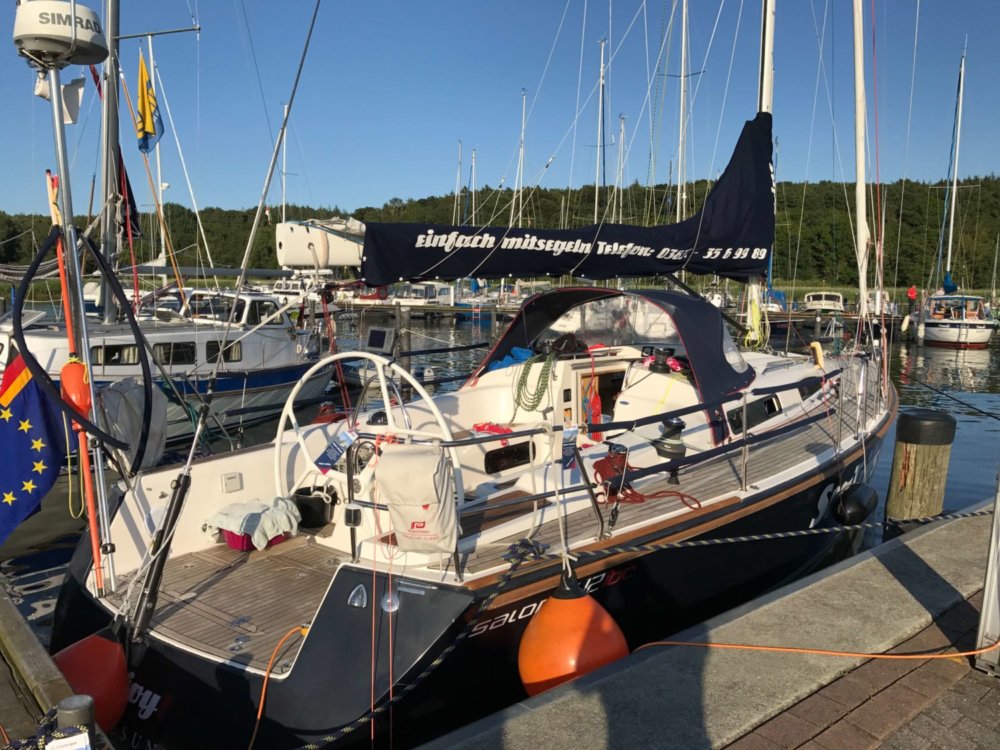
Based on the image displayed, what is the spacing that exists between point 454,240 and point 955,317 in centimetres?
3585

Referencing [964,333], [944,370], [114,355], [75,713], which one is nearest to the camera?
[75,713]

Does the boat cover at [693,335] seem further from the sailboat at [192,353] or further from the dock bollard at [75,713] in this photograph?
the dock bollard at [75,713]

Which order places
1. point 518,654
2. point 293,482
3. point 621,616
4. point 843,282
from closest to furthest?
point 518,654
point 621,616
point 293,482
point 843,282

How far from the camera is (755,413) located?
7.89 m

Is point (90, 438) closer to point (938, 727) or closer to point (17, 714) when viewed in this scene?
point (17, 714)

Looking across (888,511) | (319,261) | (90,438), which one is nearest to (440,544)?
(90,438)

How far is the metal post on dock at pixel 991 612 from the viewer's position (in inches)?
152

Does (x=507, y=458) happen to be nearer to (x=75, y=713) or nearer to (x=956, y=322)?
(x=75, y=713)

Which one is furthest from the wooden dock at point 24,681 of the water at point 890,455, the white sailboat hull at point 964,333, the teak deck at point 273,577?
the white sailboat hull at point 964,333

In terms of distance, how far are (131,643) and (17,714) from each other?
616 millimetres

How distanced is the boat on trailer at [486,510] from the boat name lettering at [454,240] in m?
0.03

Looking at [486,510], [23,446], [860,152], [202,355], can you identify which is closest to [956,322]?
[860,152]

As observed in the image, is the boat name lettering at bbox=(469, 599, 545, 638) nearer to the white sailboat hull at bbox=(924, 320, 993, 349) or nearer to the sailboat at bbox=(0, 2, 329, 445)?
the sailboat at bbox=(0, 2, 329, 445)

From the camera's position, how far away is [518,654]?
471 centimetres
